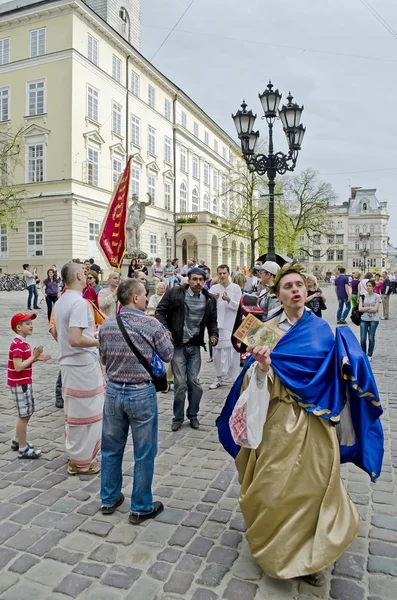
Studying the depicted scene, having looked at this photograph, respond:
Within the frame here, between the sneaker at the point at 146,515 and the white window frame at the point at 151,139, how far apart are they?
41.7 m

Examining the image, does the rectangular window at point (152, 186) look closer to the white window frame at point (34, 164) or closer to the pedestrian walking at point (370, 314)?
the white window frame at point (34, 164)

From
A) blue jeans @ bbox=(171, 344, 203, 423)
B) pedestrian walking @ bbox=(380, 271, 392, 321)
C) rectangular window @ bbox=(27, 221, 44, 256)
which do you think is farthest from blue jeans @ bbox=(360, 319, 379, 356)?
rectangular window @ bbox=(27, 221, 44, 256)

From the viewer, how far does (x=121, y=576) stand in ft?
9.64

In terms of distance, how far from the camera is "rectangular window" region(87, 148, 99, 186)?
33.1 metres

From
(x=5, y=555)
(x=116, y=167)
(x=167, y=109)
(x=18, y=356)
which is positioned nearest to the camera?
(x=5, y=555)

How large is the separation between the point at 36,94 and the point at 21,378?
108 feet

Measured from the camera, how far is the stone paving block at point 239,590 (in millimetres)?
2730

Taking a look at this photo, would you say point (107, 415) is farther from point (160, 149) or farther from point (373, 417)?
point (160, 149)

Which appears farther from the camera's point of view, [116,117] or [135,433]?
[116,117]

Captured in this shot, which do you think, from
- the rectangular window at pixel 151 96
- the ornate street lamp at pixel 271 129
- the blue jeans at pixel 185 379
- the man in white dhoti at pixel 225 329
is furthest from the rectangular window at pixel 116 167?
the blue jeans at pixel 185 379

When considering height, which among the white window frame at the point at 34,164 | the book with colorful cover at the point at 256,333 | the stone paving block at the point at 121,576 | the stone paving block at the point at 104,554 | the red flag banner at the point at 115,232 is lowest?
the stone paving block at the point at 104,554

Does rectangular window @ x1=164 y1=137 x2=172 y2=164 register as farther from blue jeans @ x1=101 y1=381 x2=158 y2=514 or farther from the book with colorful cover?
the book with colorful cover

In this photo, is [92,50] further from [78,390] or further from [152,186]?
[78,390]

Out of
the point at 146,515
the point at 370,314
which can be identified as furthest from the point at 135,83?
the point at 146,515
